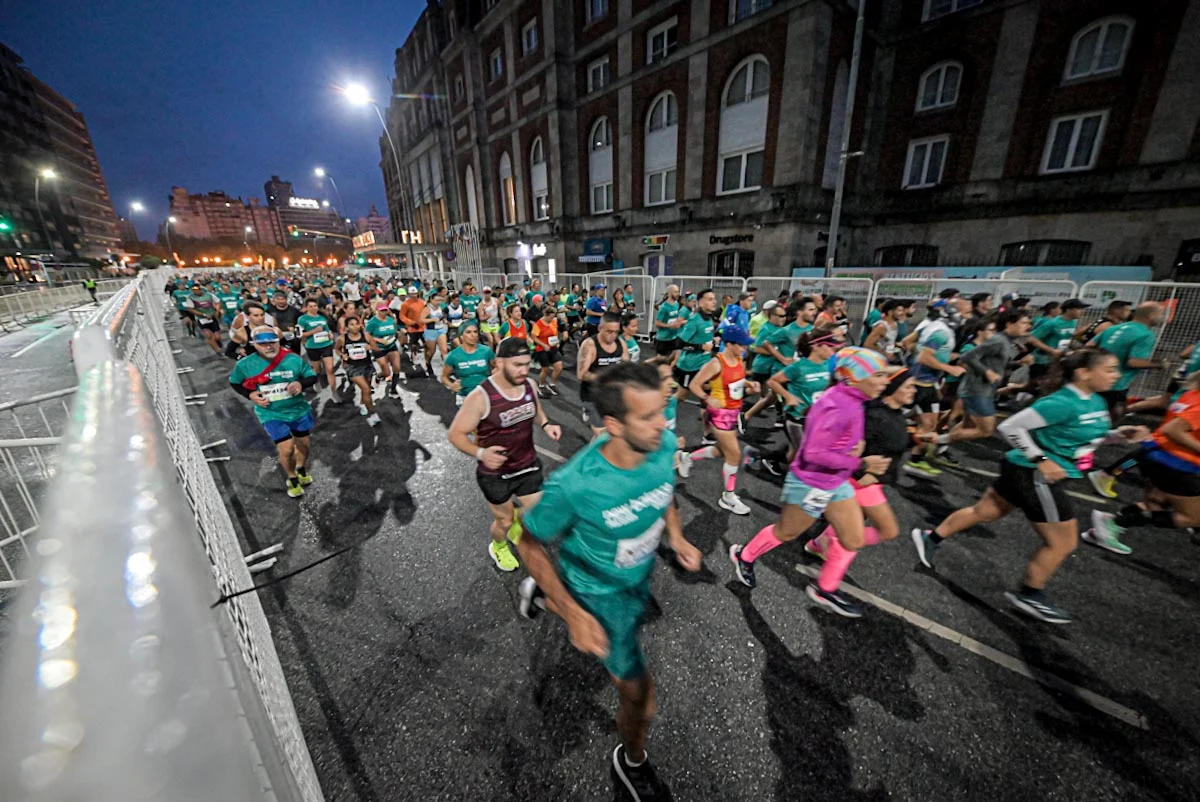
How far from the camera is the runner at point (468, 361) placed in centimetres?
582

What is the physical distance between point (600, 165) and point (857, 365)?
81.5 feet

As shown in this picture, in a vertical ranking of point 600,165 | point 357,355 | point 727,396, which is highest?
point 600,165

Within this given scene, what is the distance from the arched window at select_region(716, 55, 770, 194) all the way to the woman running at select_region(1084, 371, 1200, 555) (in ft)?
55.2

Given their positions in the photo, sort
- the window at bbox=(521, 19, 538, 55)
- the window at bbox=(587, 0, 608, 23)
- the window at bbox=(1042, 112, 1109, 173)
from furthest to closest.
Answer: the window at bbox=(521, 19, 538, 55) → the window at bbox=(587, 0, 608, 23) → the window at bbox=(1042, 112, 1109, 173)

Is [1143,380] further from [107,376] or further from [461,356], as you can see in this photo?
[107,376]

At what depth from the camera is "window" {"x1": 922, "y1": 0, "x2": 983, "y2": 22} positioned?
54.3ft

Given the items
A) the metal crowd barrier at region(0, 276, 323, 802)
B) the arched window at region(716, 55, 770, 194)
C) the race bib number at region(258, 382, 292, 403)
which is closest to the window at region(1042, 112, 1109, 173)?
the arched window at region(716, 55, 770, 194)

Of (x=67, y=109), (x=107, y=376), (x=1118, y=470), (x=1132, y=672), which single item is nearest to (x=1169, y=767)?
(x=1132, y=672)

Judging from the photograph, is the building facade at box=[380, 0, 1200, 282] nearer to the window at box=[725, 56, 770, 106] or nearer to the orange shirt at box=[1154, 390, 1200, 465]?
the window at box=[725, 56, 770, 106]

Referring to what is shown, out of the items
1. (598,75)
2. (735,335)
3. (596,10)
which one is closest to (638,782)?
(735,335)

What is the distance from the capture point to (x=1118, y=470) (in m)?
5.16

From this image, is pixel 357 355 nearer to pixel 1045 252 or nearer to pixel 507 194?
pixel 1045 252

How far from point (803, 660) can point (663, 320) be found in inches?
266

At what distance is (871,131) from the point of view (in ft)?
62.4
